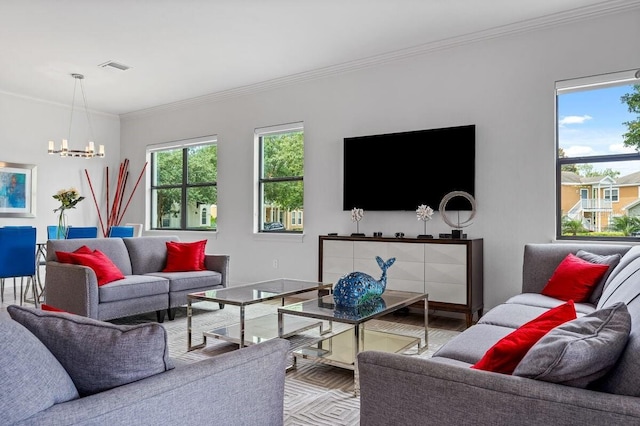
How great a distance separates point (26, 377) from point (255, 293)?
8.25 ft

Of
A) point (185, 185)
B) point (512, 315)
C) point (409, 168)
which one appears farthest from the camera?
point (185, 185)

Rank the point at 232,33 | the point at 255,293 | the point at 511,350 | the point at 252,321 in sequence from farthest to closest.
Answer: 1. the point at 232,33
2. the point at 252,321
3. the point at 255,293
4. the point at 511,350

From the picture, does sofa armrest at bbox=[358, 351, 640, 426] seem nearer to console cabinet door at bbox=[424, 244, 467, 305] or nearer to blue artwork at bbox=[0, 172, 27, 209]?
console cabinet door at bbox=[424, 244, 467, 305]

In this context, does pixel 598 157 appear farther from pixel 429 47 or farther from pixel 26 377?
pixel 26 377

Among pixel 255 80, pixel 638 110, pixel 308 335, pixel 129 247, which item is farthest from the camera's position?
pixel 255 80

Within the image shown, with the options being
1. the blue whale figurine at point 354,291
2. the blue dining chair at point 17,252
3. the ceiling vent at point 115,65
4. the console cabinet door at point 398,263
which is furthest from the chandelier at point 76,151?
the blue whale figurine at point 354,291

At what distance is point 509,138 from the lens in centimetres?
420

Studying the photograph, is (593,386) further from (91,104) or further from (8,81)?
(91,104)

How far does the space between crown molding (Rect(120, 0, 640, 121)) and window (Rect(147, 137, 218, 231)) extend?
71cm

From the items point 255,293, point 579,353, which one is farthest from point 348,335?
point 579,353

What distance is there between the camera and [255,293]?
3434 mm

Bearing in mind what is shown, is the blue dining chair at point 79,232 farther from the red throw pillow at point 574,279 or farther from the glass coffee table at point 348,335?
the red throw pillow at point 574,279

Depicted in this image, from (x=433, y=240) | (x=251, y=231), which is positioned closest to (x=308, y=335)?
(x=433, y=240)

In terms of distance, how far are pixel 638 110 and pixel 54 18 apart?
5133 mm
